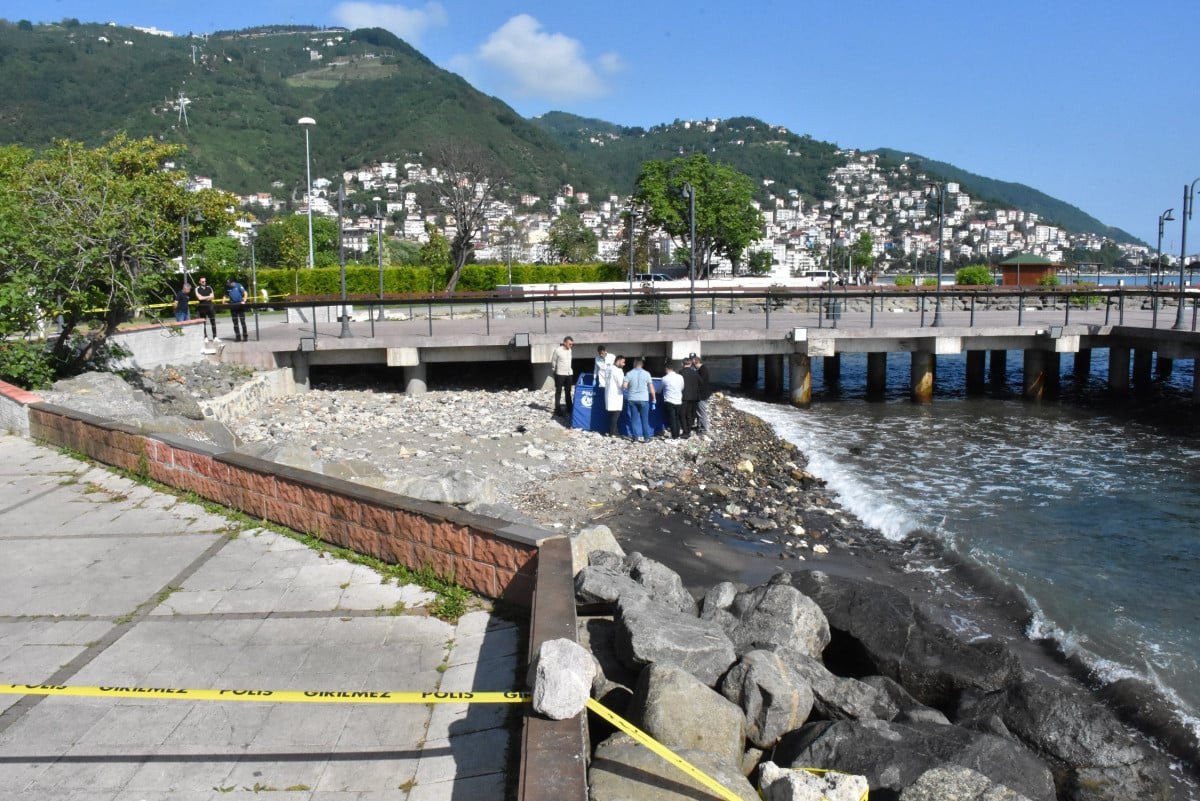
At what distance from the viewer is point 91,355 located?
17.3 metres

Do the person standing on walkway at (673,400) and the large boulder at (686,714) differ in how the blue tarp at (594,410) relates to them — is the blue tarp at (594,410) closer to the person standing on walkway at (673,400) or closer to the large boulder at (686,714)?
the person standing on walkway at (673,400)

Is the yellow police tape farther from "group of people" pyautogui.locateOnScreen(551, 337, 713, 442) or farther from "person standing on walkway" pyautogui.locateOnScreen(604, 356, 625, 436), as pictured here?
"group of people" pyautogui.locateOnScreen(551, 337, 713, 442)

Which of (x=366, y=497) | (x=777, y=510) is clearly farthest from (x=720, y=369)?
(x=366, y=497)

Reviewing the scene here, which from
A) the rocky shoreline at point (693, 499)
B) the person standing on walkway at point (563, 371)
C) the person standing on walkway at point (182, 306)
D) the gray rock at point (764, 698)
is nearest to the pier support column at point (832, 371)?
the rocky shoreline at point (693, 499)

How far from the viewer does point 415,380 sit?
2361cm

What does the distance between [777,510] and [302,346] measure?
13580 millimetres

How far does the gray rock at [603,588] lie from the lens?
761 cm

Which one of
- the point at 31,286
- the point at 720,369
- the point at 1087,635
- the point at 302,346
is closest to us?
the point at 1087,635

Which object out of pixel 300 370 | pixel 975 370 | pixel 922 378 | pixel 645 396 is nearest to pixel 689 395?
pixel 645 396

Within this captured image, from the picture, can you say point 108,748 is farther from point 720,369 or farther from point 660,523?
point 720,369

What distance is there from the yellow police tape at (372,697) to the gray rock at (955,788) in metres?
0.69

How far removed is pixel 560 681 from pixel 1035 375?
2690cm

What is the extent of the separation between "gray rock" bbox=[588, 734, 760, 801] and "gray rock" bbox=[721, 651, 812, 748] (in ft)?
4.54

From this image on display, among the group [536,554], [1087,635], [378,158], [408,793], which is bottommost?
[1087,635]
